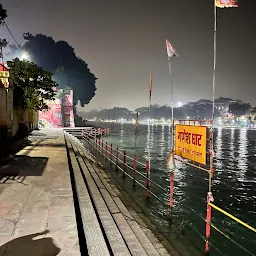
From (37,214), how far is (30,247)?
1.48 metres

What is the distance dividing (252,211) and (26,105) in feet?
56.8

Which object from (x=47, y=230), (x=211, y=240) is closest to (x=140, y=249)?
(x=47, y=230)

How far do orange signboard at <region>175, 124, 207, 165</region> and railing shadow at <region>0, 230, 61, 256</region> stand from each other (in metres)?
3.87

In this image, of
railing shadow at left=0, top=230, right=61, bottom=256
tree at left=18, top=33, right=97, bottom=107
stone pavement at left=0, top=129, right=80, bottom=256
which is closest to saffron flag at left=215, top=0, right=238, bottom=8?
stone pavement at left=0, top=129, right=80, bottom=256

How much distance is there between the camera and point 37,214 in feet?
19.2

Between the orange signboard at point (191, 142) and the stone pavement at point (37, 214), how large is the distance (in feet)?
11.1

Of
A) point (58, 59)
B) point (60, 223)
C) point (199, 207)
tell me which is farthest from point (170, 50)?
point (58, 59)

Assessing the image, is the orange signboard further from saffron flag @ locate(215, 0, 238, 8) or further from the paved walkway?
saffron flag @ locate(215, 0, 238, 8)

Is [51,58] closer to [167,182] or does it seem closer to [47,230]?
[167,182]

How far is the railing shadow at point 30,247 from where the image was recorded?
167 inches

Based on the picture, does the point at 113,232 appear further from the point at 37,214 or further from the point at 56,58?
the point at 56,58

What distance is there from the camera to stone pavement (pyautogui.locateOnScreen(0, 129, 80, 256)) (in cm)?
444

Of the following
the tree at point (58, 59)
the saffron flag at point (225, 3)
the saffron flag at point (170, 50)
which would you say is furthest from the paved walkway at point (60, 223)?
the tree at point (58, 59)

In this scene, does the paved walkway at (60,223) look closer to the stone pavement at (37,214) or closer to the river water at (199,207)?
the stone pavement at (37,214)
